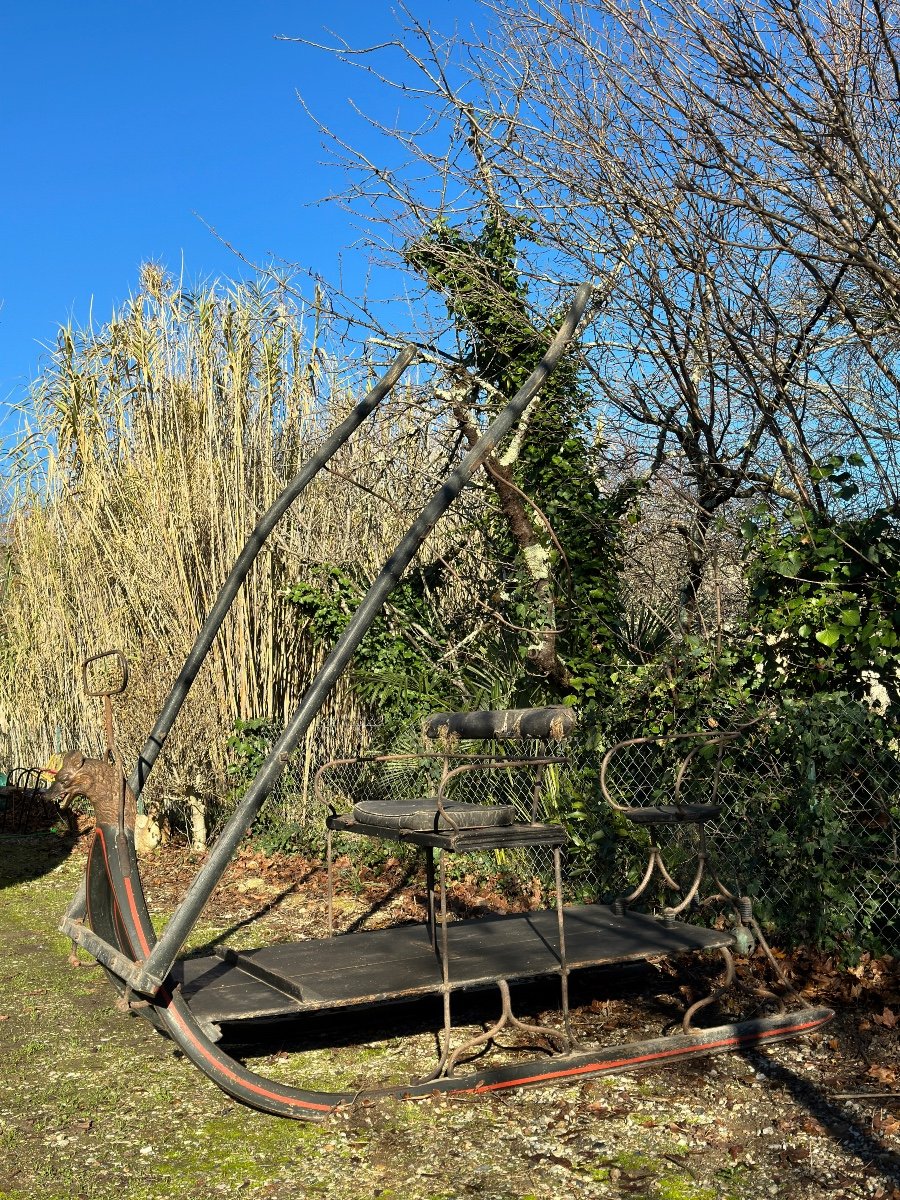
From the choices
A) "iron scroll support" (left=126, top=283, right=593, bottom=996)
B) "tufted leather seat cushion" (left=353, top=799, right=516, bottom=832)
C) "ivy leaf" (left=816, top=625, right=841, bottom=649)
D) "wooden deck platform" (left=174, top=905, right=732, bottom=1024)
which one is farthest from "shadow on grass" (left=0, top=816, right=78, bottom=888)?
"ivy leaf" (left=816, top=625, right=841, bottom=649)

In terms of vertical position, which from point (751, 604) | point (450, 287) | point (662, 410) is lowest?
point (751, 604)

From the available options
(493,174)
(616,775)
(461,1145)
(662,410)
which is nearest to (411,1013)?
(461,1145)

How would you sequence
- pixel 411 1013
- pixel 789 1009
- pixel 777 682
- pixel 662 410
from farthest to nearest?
pixel 662 410
pixel 777 682
pixel 411 1013
pixel 789 1009

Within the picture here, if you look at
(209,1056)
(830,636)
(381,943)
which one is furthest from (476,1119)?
(830,636)

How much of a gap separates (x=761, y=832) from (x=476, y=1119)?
8.52 ft

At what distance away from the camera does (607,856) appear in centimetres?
718

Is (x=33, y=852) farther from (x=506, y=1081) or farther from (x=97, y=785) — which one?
(x=506, y=1081)

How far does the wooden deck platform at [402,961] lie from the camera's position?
4410mm

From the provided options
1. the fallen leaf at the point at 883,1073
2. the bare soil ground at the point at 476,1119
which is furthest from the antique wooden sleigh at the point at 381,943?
the fallen leaf at the point at 883,1073

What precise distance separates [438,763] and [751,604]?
10.3ft

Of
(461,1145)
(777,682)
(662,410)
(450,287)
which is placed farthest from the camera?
(450,287)

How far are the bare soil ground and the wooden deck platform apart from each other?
1.38 ft

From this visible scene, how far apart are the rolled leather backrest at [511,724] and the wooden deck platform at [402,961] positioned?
0.96 meters

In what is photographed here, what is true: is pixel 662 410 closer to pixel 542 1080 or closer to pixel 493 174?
pixel 493 174
